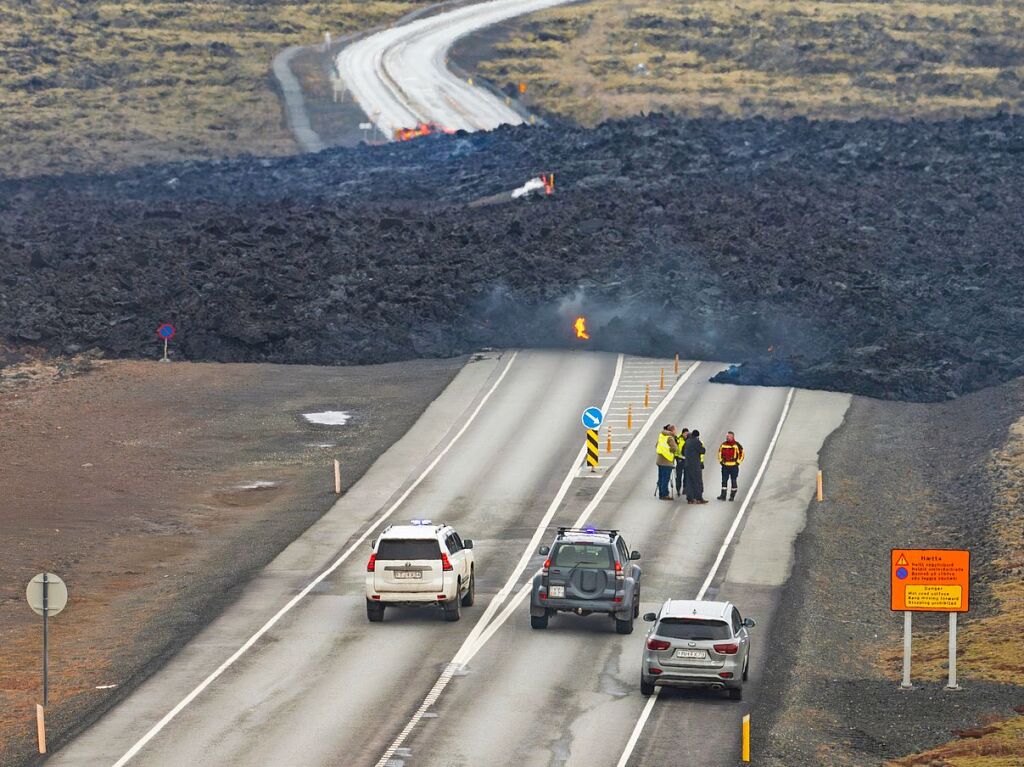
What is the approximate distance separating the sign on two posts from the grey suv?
5959mm

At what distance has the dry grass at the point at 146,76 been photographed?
412ft

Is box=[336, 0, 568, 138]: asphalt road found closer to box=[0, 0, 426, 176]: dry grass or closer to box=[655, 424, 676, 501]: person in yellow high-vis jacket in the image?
box=[0, 0, 426, 176]: dry grass

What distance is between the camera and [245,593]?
131 ft

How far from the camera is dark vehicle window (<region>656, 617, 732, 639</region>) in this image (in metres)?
30.6

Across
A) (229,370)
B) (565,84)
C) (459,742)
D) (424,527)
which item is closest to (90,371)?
(229,370)

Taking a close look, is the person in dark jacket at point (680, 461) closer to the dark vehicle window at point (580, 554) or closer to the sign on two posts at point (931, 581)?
the dark vehicle window at point (580, 554)

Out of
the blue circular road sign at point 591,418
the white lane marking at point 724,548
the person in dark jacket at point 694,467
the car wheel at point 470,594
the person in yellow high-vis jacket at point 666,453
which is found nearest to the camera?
the white lane marking at point 724,548

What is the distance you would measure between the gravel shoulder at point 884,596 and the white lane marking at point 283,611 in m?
10.4

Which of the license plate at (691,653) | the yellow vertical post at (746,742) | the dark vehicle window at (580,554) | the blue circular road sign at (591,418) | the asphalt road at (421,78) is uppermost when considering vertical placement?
the asphalt road at (421,78)

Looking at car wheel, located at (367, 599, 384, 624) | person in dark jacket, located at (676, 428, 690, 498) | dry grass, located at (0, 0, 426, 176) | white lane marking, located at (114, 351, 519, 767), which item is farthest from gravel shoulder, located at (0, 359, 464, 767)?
dry grass, located at (0, 0, 426, 176)

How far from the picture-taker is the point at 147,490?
50719mm

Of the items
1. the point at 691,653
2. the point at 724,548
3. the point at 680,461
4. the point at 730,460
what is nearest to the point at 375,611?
the point at 691,653

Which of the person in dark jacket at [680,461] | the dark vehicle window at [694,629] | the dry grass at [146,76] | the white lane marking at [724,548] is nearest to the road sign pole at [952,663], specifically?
the dark vehicle window at [694,629]

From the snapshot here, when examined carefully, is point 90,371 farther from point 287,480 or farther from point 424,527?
point 424,527
